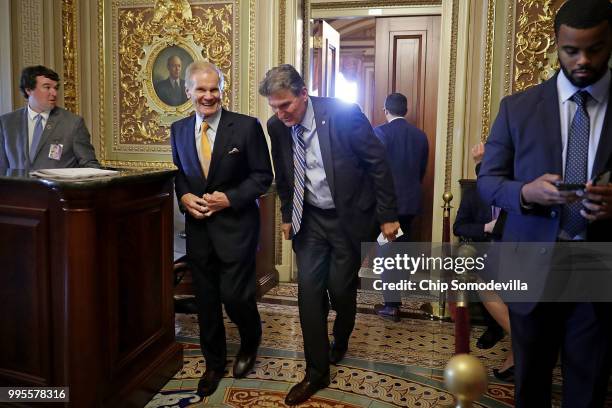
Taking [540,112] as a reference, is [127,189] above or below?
below

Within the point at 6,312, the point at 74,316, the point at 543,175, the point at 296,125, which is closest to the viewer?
the point at 543,175

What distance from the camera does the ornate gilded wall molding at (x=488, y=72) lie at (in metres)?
4.66

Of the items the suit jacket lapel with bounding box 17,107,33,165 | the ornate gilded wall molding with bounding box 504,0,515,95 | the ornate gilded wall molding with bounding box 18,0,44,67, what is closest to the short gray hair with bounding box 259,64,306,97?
the suit jacket lapel with bounding box 17,107,33,165

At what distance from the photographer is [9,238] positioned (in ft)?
7.93

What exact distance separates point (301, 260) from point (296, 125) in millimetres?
724

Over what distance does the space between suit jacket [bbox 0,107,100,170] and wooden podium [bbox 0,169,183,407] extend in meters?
1.59

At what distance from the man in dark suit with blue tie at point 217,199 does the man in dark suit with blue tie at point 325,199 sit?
0.69 feet

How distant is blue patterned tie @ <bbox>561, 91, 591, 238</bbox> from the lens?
170cm

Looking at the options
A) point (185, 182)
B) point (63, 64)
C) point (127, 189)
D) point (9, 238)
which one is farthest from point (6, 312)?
point (63, 64)

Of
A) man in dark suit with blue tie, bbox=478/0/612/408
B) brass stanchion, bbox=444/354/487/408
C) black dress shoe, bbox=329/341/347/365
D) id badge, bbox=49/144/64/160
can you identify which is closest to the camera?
brass stanchion, bbox=444/354/487/408

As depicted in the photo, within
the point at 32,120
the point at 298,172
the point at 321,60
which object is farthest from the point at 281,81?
the point at 321,60

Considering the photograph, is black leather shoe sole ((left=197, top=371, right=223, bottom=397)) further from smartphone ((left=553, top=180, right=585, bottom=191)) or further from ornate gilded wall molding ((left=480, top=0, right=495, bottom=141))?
ornate gilded wall molding ((left=480, top=0, right=495, bottom=141))

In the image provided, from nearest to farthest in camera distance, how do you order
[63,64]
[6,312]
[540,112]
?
[540,112] → [6,312] → [63,64]

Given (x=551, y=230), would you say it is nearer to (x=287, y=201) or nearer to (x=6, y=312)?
(x=287, y=201)
